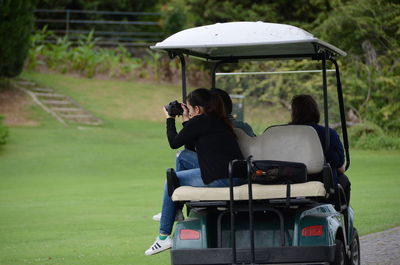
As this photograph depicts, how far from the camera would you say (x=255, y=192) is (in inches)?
213

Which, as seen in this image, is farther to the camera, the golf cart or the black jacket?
the black jacket

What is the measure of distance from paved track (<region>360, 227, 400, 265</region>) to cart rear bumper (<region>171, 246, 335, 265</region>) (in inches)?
88.9

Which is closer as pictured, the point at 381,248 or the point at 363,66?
the point at 381,248

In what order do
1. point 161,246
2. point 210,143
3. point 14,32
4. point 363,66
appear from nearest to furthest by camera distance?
1. point 210,143
2. point 161,246
3. point 363,66
4. point 14,32

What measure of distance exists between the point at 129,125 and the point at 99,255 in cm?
1913

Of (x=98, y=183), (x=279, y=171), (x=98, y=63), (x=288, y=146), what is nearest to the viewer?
(x=279, y=171)

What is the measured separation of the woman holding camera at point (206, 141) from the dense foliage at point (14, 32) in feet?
68.1

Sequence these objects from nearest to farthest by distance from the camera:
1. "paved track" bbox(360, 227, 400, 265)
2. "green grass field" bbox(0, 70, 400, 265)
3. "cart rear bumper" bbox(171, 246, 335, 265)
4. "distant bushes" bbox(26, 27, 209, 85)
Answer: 1. "cart rear bumper" bbox(171, 246, 335, 265)
2. "paved track" bbox(360, 227, 400, 265)
3. "green grass field" bbox(0, 70, 400, 265)
4. "distant bushes" bbox(26, 27, 209, 85)

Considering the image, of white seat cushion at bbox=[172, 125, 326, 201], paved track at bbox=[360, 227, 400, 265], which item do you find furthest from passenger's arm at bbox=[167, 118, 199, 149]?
paved track at bbox=[360, 227, 400, 265]

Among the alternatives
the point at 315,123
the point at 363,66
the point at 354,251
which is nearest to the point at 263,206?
the point at 315,123

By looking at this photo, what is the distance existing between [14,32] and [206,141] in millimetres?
21685

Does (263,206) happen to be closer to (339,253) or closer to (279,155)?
(279,155)

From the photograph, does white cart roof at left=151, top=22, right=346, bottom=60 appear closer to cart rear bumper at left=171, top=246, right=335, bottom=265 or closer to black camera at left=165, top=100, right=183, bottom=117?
black camera at left=165, top=100, right=183, bottom=117

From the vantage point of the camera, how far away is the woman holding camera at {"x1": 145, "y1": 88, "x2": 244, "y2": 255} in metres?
5.72
